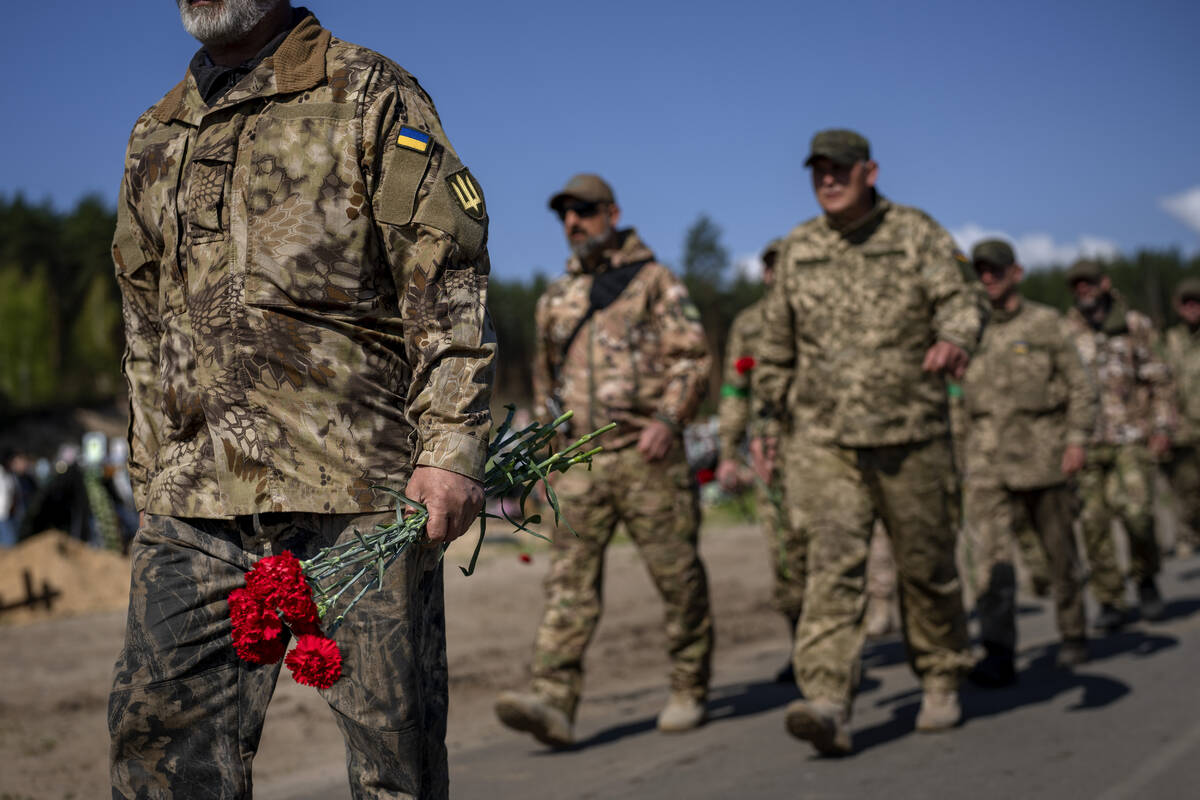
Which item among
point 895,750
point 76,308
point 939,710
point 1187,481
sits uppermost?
point 76,308

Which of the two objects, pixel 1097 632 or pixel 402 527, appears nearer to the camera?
pixel 402 527

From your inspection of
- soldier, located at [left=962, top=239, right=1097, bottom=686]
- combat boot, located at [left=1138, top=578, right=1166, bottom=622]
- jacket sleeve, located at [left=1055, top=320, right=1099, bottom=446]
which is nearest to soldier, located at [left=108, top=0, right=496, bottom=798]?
soldier, located at [left=962, top=239, right=1097, bottom=686]

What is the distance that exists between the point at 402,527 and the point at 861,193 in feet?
13.0

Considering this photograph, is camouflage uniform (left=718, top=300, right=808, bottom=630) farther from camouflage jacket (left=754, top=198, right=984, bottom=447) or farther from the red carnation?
the red carnation

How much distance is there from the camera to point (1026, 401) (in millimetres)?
8617

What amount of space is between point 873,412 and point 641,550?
55.6 inches

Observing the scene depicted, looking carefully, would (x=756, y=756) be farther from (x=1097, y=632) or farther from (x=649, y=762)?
(x=1097, y=632)

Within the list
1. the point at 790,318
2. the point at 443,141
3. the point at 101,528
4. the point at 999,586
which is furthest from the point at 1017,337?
the point at 101,528

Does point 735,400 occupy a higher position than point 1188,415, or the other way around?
point 735,400

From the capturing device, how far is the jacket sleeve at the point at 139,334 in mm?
3117

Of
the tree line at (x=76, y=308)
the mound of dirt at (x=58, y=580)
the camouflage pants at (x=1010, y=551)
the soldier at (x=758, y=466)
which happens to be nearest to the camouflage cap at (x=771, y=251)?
the soldier at (x=758, y=466)

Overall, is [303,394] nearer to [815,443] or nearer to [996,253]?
[815,443]

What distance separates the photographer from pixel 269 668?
2.98 meters

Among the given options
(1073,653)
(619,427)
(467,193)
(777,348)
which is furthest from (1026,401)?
(467,193)
